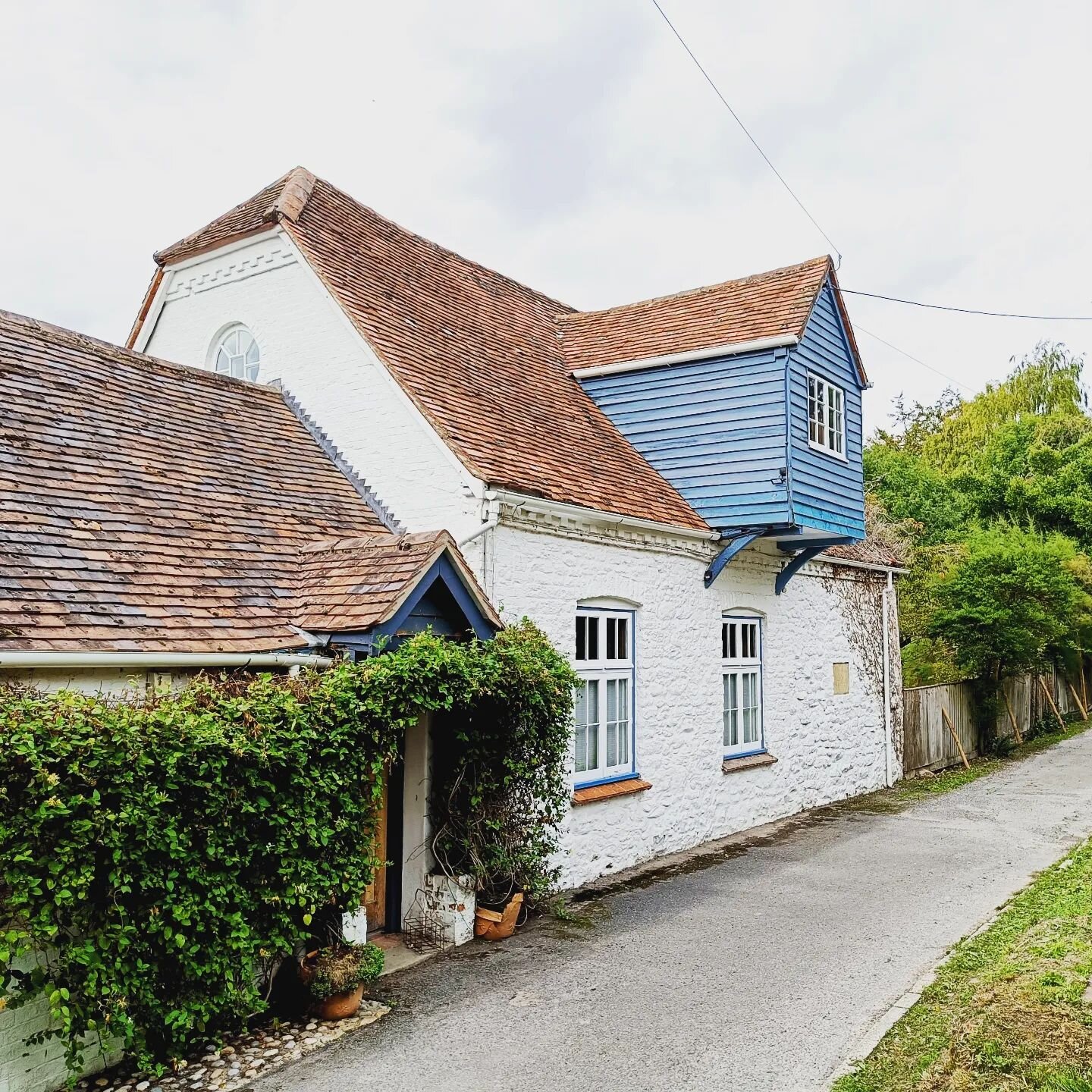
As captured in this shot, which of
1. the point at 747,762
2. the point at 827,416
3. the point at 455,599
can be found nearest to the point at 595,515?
the point at 455,599

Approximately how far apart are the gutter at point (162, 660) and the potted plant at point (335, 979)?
1.99m

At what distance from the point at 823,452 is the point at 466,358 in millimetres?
4961

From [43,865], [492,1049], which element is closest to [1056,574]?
[492,1049]

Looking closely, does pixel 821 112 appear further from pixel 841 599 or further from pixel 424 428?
pixel 841 599

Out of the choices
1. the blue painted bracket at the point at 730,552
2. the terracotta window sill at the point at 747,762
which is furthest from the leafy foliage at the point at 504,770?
the terracotta window sill at the point at 747,762

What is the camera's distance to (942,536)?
28609 mm

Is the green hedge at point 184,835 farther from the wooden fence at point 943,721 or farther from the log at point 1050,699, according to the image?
the log at point 1050,699

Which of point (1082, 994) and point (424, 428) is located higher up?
point (424, 428)

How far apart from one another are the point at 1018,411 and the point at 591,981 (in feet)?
124

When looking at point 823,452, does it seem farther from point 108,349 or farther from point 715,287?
point 108,349

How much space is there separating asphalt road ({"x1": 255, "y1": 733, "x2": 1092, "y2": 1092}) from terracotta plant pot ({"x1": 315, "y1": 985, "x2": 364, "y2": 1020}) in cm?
20

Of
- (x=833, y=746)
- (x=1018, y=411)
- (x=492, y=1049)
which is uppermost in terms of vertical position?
(x=1018, y=411)

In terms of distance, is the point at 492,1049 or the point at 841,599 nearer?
the point at 492,1049

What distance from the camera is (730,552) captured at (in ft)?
40.4
